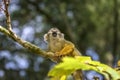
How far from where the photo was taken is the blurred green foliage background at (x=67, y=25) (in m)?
7.48

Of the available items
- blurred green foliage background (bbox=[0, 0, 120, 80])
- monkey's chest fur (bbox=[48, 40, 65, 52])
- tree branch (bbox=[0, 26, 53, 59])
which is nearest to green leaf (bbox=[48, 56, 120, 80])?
tree branch (bbox=[0, 26, 53, 59])

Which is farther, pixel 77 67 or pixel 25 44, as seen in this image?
pixel 25 44

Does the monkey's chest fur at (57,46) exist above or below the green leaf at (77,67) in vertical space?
above

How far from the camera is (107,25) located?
9898 mm

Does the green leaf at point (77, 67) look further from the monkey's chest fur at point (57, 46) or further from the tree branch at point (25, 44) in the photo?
the monkey's chest fur at point (57, 46)

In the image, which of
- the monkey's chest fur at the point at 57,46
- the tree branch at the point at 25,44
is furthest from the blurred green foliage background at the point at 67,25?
the tree branch at the point at 25,44

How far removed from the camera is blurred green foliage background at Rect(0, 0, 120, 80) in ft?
24.5

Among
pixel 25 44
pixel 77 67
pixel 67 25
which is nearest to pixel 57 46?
pixel 25 44

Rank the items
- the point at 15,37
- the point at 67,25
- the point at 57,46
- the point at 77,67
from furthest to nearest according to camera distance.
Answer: the point at 67,25 < the point at 57,46 < the point at 15,37 < the point at 77,67

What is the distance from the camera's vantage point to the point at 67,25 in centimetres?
807

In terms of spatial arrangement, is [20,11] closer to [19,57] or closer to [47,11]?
[47,11]

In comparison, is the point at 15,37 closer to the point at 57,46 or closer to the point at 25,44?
the point at 25,44

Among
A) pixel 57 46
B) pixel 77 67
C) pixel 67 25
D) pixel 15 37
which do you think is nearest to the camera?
pixel 77 67

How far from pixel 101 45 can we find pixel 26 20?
8.80ft
